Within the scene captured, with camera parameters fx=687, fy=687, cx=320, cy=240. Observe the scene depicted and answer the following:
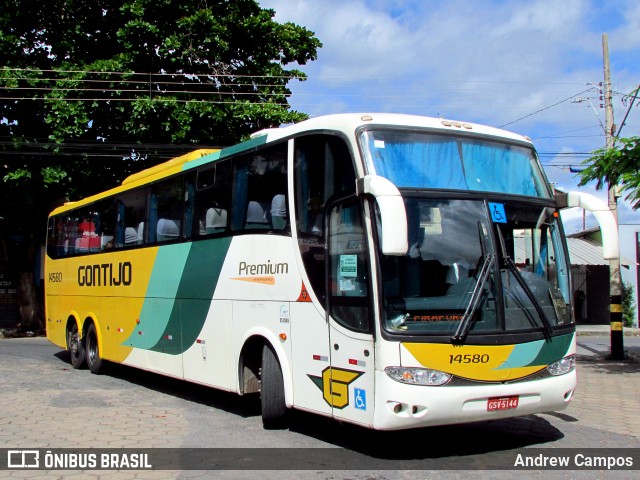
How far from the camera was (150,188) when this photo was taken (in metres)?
11.2

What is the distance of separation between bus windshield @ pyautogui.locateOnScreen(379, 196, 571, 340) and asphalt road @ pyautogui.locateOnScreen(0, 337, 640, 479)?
4.44ft

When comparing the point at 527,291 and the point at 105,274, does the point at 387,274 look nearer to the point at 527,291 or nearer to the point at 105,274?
the point at 527,291

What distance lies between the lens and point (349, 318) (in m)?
6.66

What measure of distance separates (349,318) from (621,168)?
759cm

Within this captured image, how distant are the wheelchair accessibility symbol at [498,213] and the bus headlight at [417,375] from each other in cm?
166

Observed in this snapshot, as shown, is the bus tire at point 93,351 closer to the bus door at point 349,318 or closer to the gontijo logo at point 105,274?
the gontijo logo at point 105,274

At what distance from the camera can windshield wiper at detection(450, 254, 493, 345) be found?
625 cm

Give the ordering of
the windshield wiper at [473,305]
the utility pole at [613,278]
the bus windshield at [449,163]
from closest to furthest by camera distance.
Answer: the windshield wiper at [473,305] → the bus windshield at [449,163] → the utility pole at [613,278]

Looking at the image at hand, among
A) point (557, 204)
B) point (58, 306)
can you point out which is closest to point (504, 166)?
point (557, 204)

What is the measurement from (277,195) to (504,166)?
100 inches

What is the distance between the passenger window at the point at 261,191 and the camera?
7.87m

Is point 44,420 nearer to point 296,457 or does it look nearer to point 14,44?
point 296,457

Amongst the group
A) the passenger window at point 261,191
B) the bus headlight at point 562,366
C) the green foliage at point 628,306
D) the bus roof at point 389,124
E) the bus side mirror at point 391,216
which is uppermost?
the bus roof at point 389,124

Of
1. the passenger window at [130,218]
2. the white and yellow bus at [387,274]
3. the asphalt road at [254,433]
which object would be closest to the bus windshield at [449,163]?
the white and yellow bus at [387,274]
